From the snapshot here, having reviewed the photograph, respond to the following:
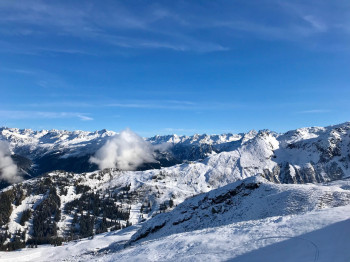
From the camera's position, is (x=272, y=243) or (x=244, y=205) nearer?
(x=272, y=243)

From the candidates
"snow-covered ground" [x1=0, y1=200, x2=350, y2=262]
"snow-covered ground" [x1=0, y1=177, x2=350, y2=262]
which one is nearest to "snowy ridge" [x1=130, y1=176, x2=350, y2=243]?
"snow-covered ground" [x1=0, y1=177, x2=350, y2=262]

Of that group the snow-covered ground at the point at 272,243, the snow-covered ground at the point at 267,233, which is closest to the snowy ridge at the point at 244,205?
the snow-covered ground at the point at 267,233

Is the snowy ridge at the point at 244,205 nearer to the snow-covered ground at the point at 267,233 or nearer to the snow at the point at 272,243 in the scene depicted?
the snow-covered ground at the point at 267,233

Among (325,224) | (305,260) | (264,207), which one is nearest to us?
→ (305,260)

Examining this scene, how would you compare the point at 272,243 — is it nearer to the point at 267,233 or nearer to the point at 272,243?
the point at 272,243

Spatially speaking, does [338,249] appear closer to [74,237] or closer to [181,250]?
[181,250]

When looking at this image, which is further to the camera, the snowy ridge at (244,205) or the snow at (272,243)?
the snowy ridge at (244,205)

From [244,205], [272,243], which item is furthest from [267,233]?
[244,205]

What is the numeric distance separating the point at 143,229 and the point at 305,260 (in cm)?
6297

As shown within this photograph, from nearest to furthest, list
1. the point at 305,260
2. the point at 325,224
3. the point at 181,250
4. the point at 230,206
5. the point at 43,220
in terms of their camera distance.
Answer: the point at 305,260 → the point at 325,224 → the point at 181,250 → the point at 230,206 → the point at 43,220

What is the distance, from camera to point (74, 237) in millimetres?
172250

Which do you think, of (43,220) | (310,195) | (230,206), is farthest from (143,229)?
(43,220)

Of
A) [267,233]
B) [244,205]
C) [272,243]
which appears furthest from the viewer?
[244,205]

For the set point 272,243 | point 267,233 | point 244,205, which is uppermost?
point 267,233
